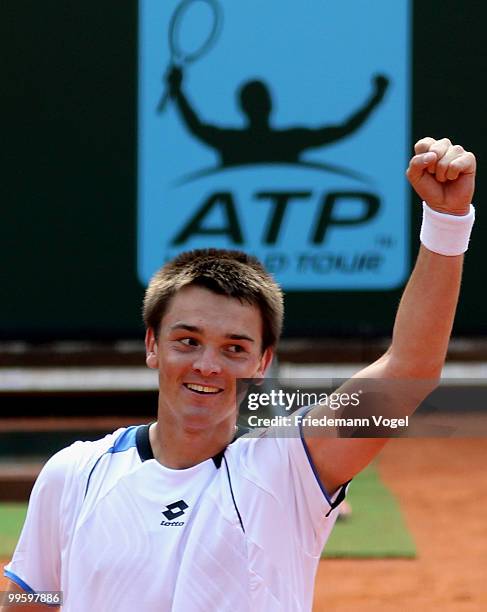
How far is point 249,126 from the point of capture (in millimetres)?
7820

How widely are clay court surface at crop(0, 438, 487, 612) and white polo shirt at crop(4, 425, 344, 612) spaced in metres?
3.79

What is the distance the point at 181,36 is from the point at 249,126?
0.77 metres

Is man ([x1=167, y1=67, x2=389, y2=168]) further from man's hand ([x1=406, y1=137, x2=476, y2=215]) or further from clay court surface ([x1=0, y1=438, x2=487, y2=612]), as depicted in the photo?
man's hand ([x1=406, y1=137, x2=476, y2=215])

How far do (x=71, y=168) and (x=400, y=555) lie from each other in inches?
133

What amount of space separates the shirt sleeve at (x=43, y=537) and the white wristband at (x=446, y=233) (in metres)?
0.84

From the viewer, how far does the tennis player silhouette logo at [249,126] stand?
7703 millimetres

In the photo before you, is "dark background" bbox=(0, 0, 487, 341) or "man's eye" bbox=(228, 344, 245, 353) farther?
"dark background" bbox=(0, 0, 487, 341)

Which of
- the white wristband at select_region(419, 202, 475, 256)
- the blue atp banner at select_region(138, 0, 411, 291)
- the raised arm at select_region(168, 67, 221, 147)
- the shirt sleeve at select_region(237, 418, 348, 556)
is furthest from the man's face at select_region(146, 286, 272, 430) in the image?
the raised arm at select_region(168, 67, 221, 147)

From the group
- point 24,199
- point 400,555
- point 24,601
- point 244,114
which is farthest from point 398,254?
point 24,601

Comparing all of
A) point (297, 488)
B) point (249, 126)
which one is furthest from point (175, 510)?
point (249, 126)

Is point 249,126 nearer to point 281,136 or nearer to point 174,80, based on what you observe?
point 281,136

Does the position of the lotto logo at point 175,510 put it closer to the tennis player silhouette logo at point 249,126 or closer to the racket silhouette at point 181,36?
the tennis player silhouette logo at point 249,126

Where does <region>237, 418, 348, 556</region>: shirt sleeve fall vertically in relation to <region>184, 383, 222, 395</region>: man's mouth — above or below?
below

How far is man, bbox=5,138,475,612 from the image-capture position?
2.00m
